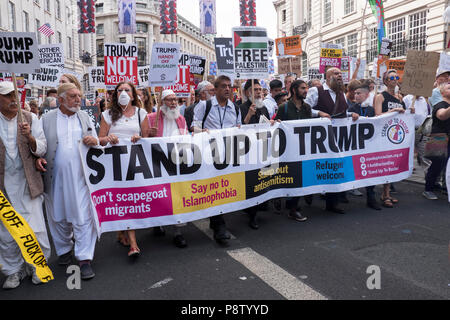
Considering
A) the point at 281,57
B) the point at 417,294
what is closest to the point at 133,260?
the point at 417,294

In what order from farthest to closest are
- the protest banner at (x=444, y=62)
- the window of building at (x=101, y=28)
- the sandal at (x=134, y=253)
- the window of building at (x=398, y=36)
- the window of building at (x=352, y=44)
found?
the window of building at (x=101, y=28), the window of building at (x=352, y=44), the window of building at (x=398, y=36), the protest banner at (x=444, y=62), the sandal at (x=134, y=253)

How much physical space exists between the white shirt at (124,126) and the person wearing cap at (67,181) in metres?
0.33

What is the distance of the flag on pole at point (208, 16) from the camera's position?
2288 cm

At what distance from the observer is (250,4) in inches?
889

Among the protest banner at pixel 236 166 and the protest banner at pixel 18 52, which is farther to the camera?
the protest banner at pixel 236 166

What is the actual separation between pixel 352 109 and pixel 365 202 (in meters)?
1.64

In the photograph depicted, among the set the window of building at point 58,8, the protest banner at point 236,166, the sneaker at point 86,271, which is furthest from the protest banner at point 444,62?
the window of building at point 58,8

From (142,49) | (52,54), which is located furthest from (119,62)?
(142,49)

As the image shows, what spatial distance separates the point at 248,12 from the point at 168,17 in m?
4.51

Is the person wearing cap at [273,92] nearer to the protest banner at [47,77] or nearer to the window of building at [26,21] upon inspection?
the protest banner at [47,77]

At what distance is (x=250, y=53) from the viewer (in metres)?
6.04

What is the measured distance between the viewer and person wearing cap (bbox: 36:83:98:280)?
4.18 m

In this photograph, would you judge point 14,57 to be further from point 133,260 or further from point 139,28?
point 139,28

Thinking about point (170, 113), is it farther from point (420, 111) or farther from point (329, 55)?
point (329, 55)
